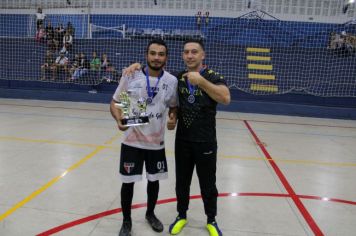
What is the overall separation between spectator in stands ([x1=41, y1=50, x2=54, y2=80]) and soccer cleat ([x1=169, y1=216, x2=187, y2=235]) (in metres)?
11.0

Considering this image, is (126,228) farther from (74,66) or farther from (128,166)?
(74,66)

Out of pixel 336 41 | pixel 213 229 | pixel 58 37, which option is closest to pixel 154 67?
pixel 213 229

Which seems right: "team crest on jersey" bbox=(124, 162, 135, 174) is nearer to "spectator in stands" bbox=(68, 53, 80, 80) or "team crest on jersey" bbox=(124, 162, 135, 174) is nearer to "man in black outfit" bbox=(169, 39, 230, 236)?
"man in black outfit" bbox=(169, 39, 230, 236)

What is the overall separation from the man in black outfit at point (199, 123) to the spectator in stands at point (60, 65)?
10406 mm

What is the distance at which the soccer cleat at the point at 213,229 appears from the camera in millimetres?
2855

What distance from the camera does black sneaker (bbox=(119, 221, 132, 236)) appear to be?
280cm

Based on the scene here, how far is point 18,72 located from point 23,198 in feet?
36.3

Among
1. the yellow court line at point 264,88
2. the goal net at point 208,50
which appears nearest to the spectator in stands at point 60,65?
the goal net at point 208,50

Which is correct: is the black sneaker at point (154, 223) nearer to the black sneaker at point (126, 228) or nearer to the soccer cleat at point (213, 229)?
the black sneaker at point (126, 228)

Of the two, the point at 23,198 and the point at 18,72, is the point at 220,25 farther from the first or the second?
the point at 23,198

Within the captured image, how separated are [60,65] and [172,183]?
31.4 ft

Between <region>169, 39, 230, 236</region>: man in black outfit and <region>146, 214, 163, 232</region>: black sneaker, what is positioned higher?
<region>169, 39, 230, 236</region>: man in black outfit

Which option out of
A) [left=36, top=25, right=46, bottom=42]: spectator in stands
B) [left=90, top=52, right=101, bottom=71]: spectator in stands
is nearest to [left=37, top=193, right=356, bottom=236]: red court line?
[left=90, top=52, right=101, bottom=71]: spectator in stands

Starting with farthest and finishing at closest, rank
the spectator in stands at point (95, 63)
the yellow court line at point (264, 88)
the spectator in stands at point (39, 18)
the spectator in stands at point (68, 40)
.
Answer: the spectator in stands at point (39, 18) < the spectator in stands at point (68, 40) < the spectator in stands at point (95, 63) < the yellow court line at point (264, 88)
